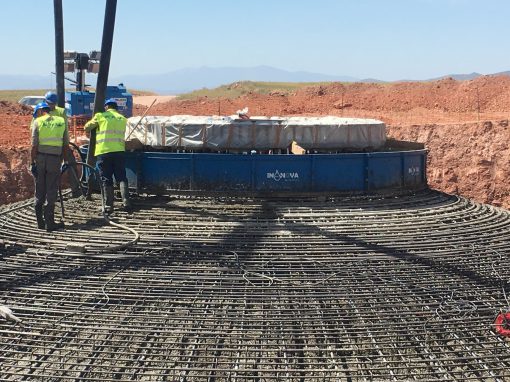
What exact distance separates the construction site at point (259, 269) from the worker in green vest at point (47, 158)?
0.36 m

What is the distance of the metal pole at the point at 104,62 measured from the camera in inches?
337

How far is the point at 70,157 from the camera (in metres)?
8.83

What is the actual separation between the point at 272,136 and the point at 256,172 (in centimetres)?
80

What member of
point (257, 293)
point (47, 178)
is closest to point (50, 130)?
point (47, 178)

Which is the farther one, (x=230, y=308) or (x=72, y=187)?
(x=72, y=187)

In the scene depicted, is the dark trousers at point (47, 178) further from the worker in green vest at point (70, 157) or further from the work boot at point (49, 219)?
the worker in green vest at point (70, 157)

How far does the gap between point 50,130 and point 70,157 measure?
1393mm

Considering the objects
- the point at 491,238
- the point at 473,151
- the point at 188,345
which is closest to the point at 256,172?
the point at 491,238

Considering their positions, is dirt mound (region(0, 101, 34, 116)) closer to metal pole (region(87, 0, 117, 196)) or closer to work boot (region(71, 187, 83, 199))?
work boot (region(71, 187, 83, 199))

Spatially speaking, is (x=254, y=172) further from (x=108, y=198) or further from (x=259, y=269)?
(x=259, y=269)

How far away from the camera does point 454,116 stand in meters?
25.4

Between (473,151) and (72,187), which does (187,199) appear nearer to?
(72,187)

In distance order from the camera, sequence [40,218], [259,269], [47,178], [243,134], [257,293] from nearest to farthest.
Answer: [257,293] < [259,269] < [47,178] < [40,218] < [243,134]

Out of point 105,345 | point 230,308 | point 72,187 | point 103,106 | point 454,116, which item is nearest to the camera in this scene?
point 105,345
